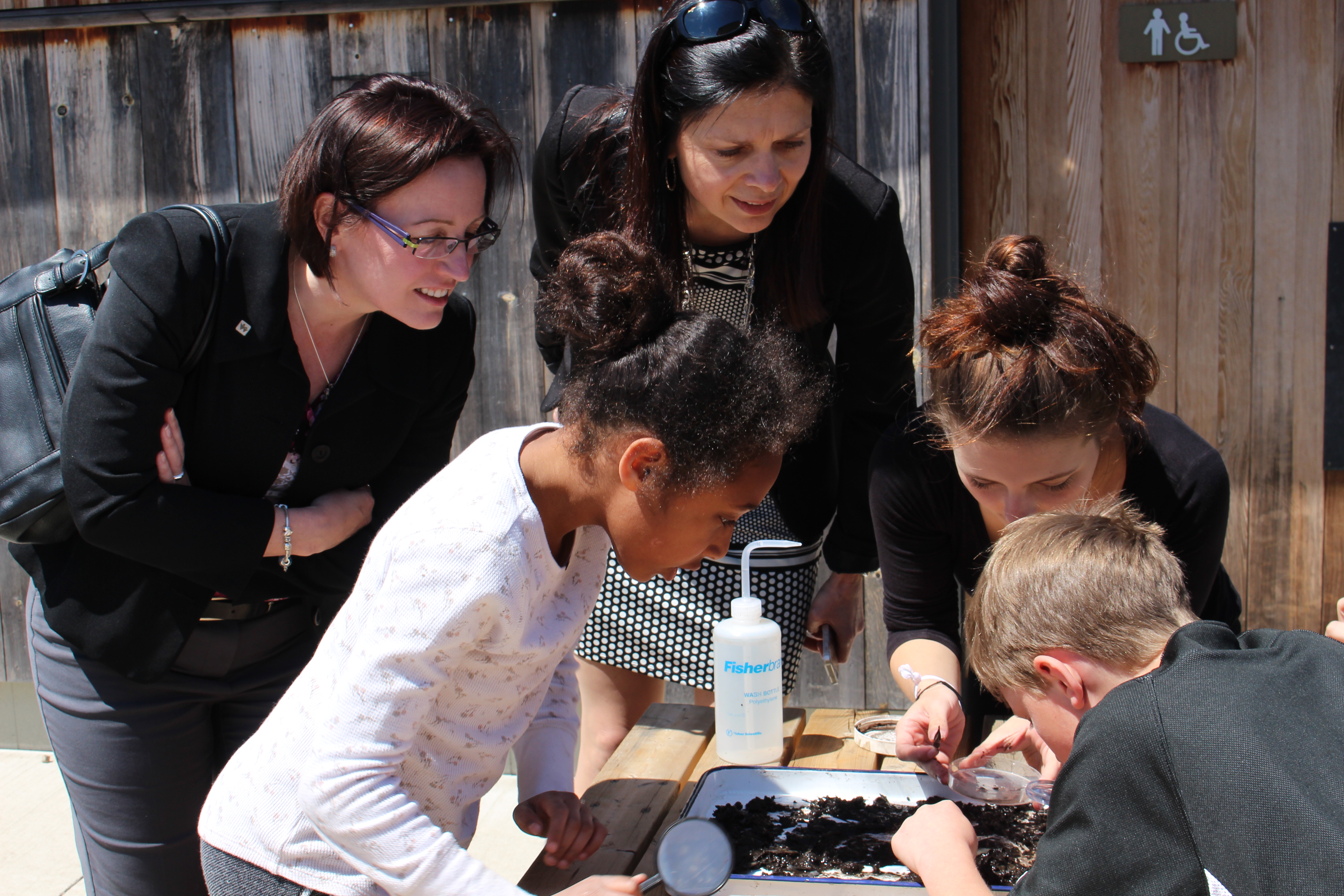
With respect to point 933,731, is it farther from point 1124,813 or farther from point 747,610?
point 1124,813

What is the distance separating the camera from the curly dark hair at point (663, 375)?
1.26 meters

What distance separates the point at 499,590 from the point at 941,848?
571 mm

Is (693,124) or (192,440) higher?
(693,124)

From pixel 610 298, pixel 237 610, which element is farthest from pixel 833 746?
pixel 237 610

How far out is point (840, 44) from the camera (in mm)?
2820

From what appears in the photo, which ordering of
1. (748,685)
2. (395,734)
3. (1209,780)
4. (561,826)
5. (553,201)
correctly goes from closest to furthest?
(1209,780), (395,734), (561,826), (748,685), (553,201)

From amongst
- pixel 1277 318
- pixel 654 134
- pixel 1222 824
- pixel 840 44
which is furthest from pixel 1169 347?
pixel 1222 824

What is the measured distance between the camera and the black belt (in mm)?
1763

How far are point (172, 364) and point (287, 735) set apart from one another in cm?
68

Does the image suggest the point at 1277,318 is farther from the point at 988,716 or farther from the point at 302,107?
the point at 302,107

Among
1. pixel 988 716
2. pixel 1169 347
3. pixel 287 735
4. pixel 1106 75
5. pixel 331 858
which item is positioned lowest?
pixel 988 716

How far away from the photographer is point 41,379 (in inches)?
66.4

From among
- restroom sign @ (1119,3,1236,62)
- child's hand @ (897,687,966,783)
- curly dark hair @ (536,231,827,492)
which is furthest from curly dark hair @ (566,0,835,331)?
restroom sign @ (1119,3,1236,62)

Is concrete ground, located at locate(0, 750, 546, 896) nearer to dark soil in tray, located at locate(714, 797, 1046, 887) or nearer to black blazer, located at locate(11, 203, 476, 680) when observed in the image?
black blazer, located at locate(11, 203, 476, 680)
